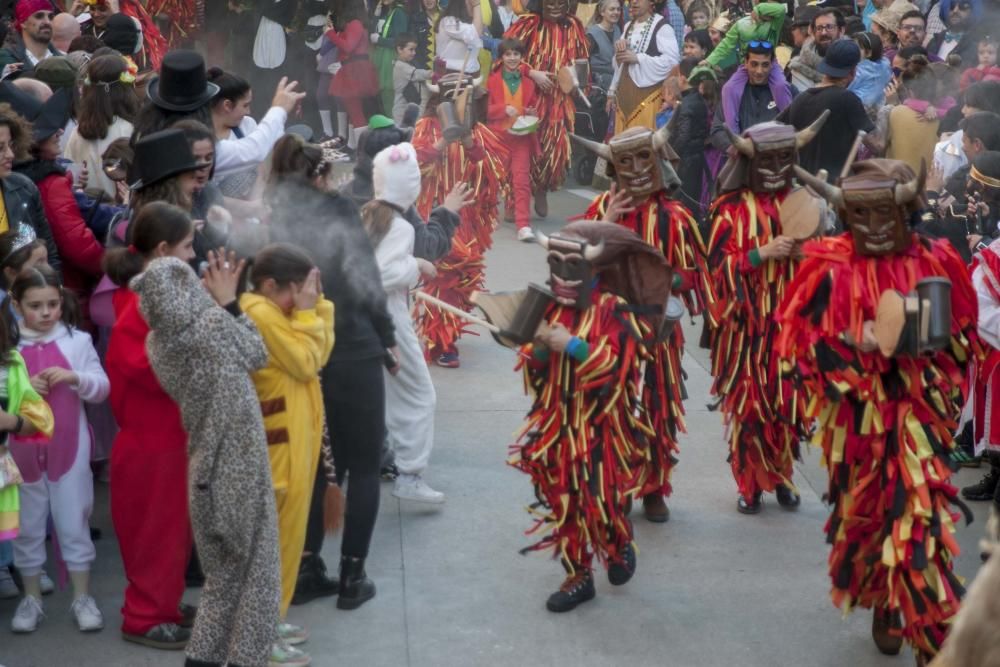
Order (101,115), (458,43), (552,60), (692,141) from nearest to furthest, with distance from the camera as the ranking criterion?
(101,115), (692,141), (552,60), (458,43)

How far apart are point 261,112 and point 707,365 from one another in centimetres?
681

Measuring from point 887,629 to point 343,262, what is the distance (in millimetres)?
2474

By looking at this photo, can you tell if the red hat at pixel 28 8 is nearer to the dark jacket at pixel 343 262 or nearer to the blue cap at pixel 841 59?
the dark jacket at pixel 343 262

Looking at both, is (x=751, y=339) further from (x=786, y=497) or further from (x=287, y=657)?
(x=287, y=657)

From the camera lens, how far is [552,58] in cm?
1255

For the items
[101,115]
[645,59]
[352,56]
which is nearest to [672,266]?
[101,115]

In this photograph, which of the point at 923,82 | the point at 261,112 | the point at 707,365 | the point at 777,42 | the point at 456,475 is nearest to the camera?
the point at 456,475

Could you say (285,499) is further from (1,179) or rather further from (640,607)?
(1,179)

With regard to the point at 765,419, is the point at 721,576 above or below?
below

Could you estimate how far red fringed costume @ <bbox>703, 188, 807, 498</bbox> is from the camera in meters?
6.36

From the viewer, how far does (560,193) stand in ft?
49.1

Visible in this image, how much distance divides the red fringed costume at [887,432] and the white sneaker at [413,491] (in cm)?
208

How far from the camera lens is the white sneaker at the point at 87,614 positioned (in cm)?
530

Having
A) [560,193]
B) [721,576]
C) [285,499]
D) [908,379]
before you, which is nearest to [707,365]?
[721,576]
